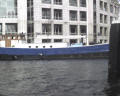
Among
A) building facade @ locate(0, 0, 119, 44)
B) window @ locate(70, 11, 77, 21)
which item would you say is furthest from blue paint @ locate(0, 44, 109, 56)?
window @ locate(70, 11, 77, 21)

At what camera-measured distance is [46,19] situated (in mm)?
74500

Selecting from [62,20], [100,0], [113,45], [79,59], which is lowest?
[79,59]

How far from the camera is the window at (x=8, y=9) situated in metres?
69.0

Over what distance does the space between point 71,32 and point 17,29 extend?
57.6 ft

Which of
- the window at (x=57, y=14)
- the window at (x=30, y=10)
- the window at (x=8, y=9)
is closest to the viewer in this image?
the window at (x=8, y=9)

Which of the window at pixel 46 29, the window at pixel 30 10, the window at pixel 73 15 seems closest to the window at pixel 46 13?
the window at pixel 46 29

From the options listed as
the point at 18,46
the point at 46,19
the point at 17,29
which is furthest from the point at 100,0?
the point at 18,46

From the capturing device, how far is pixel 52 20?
75062mm

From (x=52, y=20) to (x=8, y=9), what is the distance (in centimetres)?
1247

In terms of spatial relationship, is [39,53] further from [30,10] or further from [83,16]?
[83,16]

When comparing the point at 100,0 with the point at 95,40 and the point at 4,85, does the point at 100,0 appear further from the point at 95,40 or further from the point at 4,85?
the point at 4,85

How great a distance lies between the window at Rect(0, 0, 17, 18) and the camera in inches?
2717

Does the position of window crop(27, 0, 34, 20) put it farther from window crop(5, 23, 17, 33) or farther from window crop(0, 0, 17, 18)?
window crop(5, 23, 17, 33)

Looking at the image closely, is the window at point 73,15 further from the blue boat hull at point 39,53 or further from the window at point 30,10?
the blue boat hull at point 39,53
